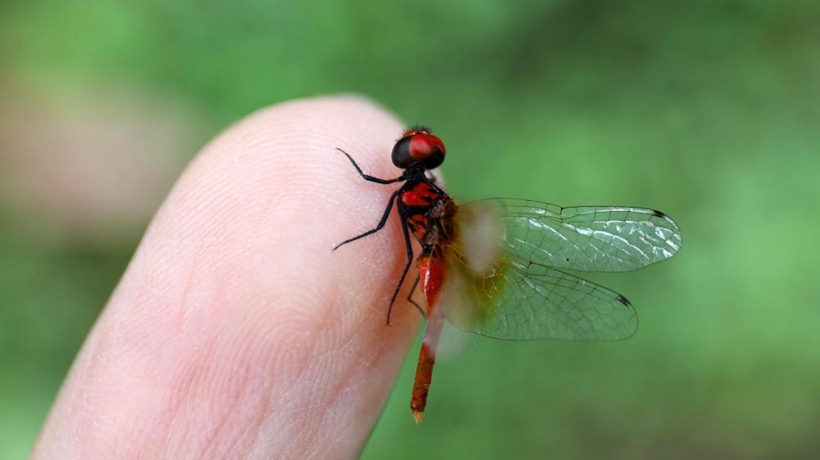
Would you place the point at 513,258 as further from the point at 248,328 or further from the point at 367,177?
the point at 248,328

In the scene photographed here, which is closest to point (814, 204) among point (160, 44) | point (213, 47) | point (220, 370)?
point (220, 370)

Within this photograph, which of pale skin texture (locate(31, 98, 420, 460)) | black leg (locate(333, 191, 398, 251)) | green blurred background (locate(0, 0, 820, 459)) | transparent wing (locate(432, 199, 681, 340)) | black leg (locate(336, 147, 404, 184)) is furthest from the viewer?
green blurred background (locate(0, 0, 820, 459))

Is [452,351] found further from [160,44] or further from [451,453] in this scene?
[160,44]

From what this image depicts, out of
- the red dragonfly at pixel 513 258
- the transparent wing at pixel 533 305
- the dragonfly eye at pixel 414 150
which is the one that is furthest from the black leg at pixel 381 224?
the transparent wing at pixel 533 305

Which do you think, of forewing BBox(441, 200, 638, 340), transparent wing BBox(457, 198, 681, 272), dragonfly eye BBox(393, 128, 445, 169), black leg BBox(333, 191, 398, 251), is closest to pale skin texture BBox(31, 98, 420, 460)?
black leg BBox(333, 191, 398, 251)

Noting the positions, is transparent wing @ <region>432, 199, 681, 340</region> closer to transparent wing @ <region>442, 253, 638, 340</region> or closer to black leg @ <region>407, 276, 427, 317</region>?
transparent wing @ <region>442, 253, 638, 340</region>

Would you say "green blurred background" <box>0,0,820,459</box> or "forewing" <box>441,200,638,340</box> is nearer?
"forewing" <box>441,200,638,340</box>

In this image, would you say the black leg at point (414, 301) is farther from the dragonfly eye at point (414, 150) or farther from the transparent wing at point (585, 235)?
the dragonfly eye at point (414, 150)
